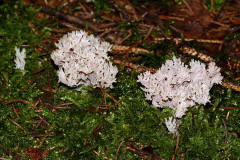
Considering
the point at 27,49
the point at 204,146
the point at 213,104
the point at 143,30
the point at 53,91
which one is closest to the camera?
the point at 204,146

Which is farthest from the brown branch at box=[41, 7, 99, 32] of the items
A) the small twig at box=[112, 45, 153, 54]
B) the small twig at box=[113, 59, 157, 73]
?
the small twig at box=[113, 59, 157, 73]

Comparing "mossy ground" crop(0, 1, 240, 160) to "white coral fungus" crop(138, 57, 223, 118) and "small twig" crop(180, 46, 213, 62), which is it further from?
"small twig" crop(180, 46, 213, 62)

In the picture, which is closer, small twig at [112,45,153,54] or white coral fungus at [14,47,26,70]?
white coral fungus at [14,47,26,70]

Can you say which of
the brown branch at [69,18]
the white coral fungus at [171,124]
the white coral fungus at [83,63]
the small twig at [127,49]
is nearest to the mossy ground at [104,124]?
the white coral fungus at [171,124]

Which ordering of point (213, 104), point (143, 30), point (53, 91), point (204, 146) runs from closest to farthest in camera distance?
point (204, 146)
point (213, 104)
point (53, 91)
point (143, 30)

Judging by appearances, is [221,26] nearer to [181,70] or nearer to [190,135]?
[181,70]

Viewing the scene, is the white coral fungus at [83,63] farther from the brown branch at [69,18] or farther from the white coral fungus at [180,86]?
the brown branch at [69,18]

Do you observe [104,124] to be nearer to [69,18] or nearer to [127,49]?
[127,49]

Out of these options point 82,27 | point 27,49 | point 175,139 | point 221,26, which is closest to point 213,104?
point 175,139
